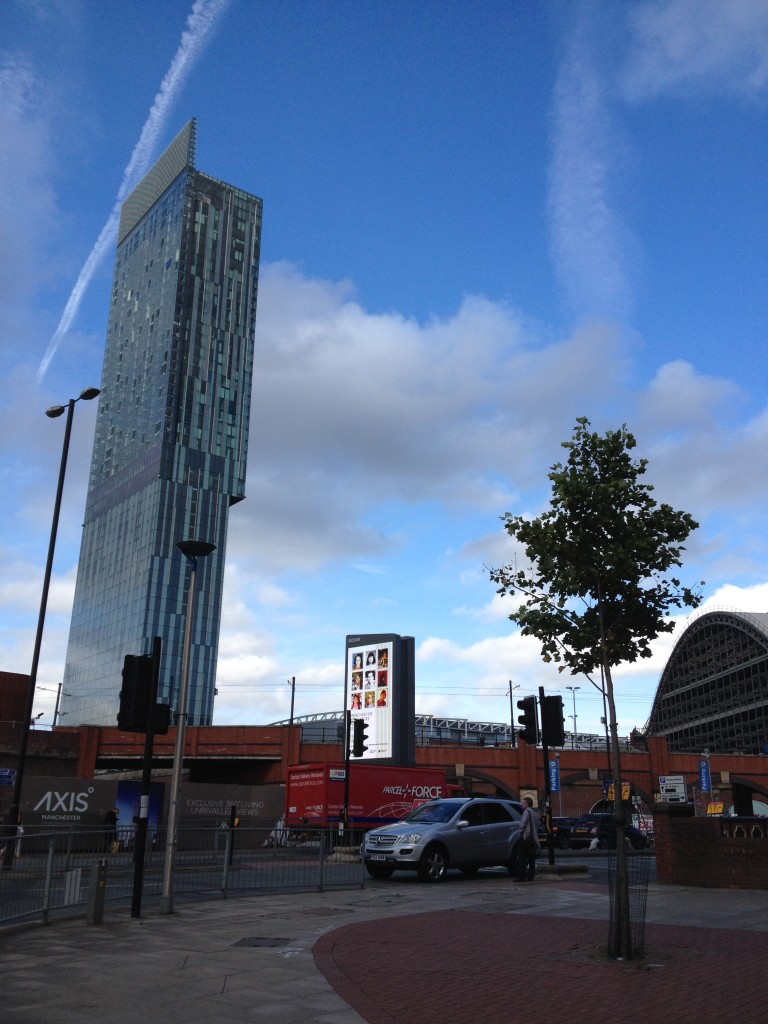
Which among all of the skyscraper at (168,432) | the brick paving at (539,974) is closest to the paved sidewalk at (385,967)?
the brick paving at (539,974)

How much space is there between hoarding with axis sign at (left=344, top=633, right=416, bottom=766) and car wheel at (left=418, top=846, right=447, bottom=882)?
3292 cm

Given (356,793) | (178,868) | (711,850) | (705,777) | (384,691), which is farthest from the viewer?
(705,777)

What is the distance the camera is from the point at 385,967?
29.8 feet

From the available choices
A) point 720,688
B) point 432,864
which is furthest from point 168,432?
point 432,864

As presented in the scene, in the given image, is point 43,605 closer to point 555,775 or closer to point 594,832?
point 594,832

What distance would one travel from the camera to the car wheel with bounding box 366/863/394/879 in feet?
61.3

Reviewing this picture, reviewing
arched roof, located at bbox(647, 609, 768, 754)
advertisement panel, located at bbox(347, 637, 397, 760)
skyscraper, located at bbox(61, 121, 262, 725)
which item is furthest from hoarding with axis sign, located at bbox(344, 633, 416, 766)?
skyscraper, located at bbox(61, 121, 262, 725)

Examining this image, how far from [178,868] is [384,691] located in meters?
36.3

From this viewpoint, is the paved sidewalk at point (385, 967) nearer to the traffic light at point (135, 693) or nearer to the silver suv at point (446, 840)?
the traffic light at point (135, 693)

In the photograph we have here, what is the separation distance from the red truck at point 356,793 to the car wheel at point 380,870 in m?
14.0

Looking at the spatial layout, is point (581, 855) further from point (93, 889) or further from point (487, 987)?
point (487, 987)

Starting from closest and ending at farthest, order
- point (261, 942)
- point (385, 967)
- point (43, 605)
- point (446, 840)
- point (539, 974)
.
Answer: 1. point (539, 974)
2. point (385, 967)
3. point (261, 942)
4. point (446, 840)
5. point (43, 605)

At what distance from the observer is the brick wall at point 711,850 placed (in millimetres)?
16781

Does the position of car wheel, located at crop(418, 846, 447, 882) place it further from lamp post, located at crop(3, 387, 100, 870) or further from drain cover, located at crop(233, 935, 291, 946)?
lamp post, located at crop(3, 387, 100, 870)
